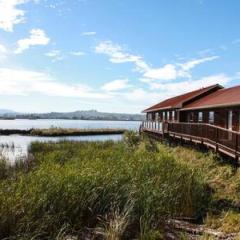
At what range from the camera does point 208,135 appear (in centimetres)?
2219

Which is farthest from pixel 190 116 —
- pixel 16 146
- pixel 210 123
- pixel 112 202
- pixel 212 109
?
pixel 112 202

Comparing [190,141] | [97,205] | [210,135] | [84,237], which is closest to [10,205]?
[84,237]

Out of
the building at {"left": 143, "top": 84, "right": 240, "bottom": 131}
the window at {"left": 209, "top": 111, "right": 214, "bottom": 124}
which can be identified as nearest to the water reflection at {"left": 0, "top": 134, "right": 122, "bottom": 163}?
the building at {"left": 143, "top": 84, "right": 240, "bottom": 131}

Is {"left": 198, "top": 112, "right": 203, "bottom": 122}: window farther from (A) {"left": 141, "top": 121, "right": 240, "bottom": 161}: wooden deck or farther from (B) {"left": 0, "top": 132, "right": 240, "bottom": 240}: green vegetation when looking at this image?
(B) {"left": 0, "top": 132, "right": 240, "bottom": 240}: green vegetation

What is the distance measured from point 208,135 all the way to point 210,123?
22.3 ft

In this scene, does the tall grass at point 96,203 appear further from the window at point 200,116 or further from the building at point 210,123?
the window at point 200,116

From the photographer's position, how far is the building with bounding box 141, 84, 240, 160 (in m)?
19.4

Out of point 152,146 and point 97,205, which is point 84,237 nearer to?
point 97,205

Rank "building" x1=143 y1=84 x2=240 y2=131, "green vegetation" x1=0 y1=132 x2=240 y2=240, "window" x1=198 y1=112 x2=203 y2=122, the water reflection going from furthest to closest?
"window" x1=198 y1=112 x2=203 y2=122 → the water reflection → "building" x1=143 y1=84 x2=240 y2=131 → "green vegetation" x1=0 y1=132 x2=240 y2=240

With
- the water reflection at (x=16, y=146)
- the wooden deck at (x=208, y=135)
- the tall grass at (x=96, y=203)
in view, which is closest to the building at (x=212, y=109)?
the wooden deck at (x=208, y=135)

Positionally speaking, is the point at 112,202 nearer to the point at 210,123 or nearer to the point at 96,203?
the point at 96,203

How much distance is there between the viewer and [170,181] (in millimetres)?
15102

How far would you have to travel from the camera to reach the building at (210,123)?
19369 mm

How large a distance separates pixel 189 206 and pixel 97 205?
11.1ft
